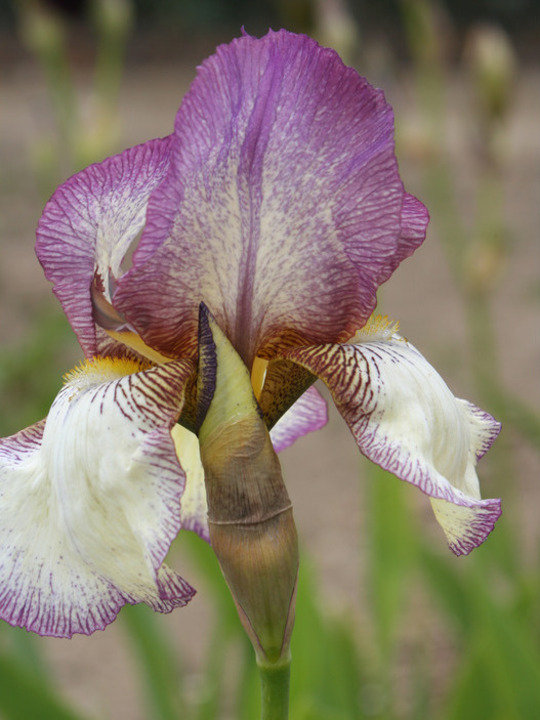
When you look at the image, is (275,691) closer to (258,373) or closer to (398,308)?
(258,373)

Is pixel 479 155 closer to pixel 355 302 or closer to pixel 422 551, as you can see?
pixel 422 551

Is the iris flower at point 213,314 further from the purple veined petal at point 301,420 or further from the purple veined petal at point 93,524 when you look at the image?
the purple veined petal at point 301,420

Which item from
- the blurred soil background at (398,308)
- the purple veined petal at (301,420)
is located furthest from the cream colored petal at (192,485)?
the blurred soil background at (398,308)

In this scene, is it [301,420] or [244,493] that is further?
[301,420]

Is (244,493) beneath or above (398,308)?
above

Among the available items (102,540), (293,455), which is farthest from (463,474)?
(293,455)

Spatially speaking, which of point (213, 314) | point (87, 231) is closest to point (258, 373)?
point (213, 314)

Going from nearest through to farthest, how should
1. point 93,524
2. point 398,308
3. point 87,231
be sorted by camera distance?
point 93,524 < point 87,231 < point 398,308

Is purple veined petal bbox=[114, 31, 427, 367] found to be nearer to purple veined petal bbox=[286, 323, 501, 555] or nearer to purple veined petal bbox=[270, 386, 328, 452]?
purple veined petal bbox=[286, 323, 501, 555]
